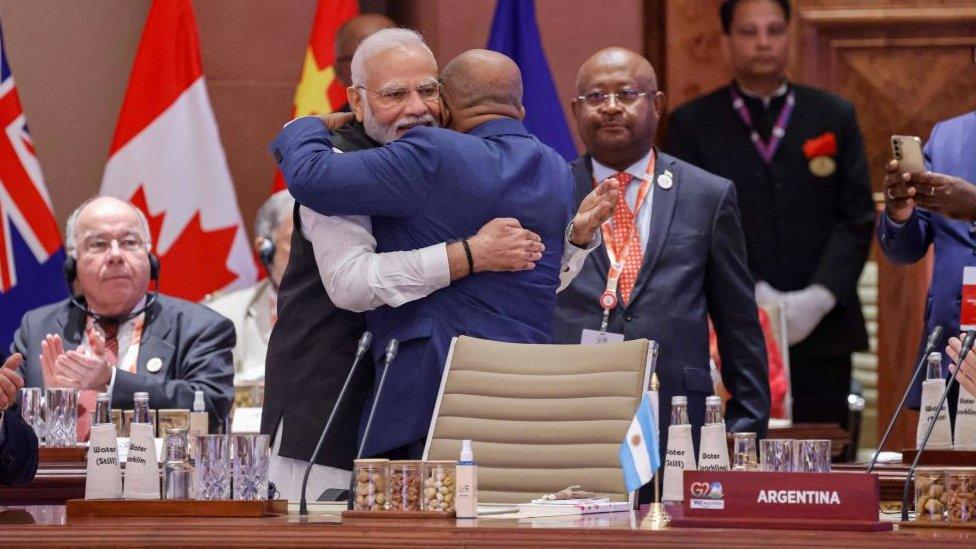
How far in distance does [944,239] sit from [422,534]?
2589 millimetres

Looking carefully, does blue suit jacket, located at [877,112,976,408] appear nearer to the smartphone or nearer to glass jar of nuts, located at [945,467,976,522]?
the smartphone

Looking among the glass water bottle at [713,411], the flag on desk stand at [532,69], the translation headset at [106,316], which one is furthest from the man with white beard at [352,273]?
the flag on desk stand at [532,69]

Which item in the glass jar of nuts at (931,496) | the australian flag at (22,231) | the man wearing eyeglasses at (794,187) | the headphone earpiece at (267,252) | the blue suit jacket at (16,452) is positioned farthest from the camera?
the australian flag at (22,231)

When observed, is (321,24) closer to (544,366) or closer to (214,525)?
(544,366)

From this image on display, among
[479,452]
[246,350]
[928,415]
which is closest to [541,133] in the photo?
[246,350]

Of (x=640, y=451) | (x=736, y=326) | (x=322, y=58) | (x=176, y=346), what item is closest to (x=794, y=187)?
(x=736, y=326)

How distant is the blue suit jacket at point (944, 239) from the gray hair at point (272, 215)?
2383 mm

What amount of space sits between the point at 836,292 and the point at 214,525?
3.72 metres

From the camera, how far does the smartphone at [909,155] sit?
4477mm

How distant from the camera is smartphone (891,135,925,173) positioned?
448cm

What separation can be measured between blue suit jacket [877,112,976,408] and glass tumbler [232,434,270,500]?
2177 millimetres

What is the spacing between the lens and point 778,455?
3.09m

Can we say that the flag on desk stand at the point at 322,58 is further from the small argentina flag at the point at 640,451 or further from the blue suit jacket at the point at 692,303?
the small argentina flag at the point at 640,451

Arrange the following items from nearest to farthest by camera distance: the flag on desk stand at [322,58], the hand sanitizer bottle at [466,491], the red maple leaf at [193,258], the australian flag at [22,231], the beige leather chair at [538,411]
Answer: the hand sanitizer bottle at [466,491]
the beige leather chair at [538,411]
the australian flag at [22,231]
the red maple leaf at [193,258]
the flag on desk stand at [322,58]
